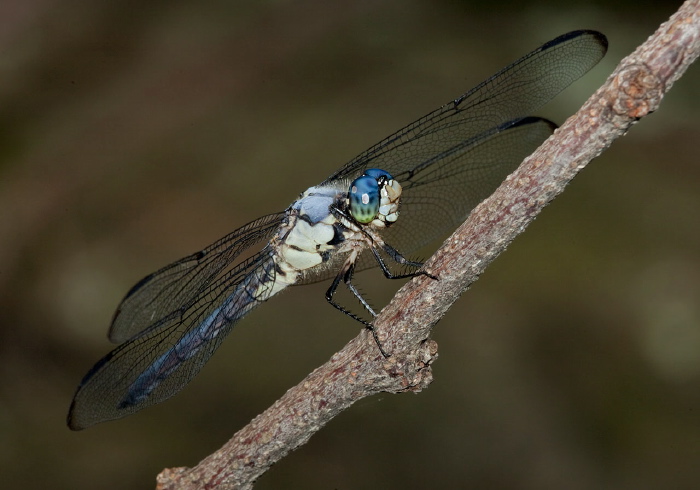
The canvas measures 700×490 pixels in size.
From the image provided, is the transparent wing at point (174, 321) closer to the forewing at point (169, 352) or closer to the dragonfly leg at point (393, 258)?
the forewing at point (169, 352)

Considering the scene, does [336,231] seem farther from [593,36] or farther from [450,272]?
[593,36]

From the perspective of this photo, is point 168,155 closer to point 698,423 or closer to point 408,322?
point 408,322

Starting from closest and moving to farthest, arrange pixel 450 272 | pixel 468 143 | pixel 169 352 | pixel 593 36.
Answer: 1. pixel 450 272
2. pixel 593 36
3. pixel 169 352
4. pixel 468 143

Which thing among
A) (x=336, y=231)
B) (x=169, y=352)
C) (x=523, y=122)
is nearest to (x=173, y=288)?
(x=169, y=352)

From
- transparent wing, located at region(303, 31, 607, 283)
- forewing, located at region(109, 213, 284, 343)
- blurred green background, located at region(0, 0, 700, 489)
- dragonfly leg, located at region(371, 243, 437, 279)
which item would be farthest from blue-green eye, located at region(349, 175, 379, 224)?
blurred green background, located at region(0, 0, 700, 489)

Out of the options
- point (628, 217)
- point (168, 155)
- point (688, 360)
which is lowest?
point (688, 360)

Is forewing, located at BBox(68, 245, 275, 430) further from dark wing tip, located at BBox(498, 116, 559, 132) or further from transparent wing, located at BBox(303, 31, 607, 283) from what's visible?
dark wing tip, located at BBox(498, 116, 559, 132)

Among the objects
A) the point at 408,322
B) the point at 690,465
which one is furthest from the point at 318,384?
the point at 690,465
